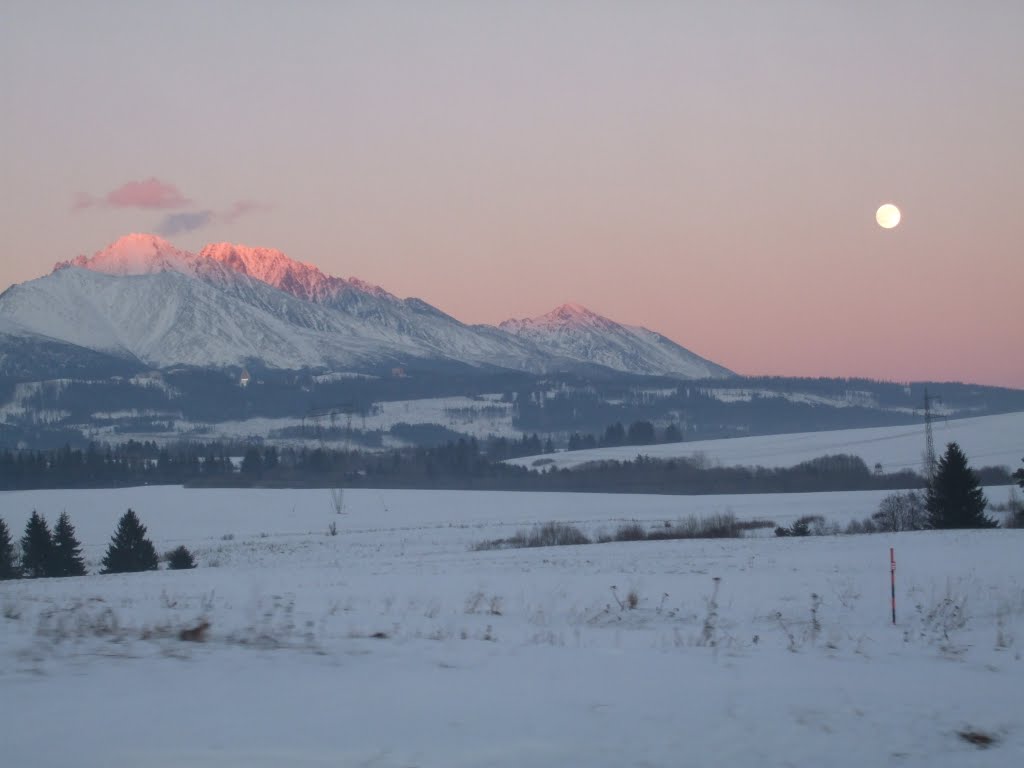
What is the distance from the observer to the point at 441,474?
12400cm

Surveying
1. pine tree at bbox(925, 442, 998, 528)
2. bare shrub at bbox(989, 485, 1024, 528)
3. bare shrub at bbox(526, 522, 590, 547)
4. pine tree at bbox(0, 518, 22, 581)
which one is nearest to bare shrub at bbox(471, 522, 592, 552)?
bare shrub at bbox(526, 522, 590, 547)

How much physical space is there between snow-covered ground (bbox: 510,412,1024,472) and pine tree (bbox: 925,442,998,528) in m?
56.5

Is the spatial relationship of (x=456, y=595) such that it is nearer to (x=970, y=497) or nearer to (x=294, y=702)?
(x=294, y=702)

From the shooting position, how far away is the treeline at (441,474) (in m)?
95.8

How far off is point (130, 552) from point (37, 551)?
4518 mm

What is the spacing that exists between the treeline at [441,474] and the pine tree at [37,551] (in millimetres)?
57147

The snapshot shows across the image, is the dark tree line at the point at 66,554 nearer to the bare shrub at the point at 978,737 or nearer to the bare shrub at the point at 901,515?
the bare shrub at the point at 901,515

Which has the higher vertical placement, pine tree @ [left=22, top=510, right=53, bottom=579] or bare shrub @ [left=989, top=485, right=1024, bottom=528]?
bare shrub @ [left=989, top=485, right=1024, bottom=528]

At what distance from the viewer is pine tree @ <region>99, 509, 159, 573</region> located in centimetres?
4309

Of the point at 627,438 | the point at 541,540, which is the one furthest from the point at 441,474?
the point at 541,540

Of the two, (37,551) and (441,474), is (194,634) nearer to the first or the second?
(37,551)

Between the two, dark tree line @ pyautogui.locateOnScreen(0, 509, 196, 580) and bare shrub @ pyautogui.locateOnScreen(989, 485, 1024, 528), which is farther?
dark tree line @ pyautogui.locateOnScreen(0, 509, 196, 580)

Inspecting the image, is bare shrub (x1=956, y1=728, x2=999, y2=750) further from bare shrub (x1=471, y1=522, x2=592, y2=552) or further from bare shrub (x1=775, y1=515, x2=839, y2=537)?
bare shrub (x1=471, y1=522, x2=592, y2=552)

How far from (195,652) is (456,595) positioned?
9.23 meters
